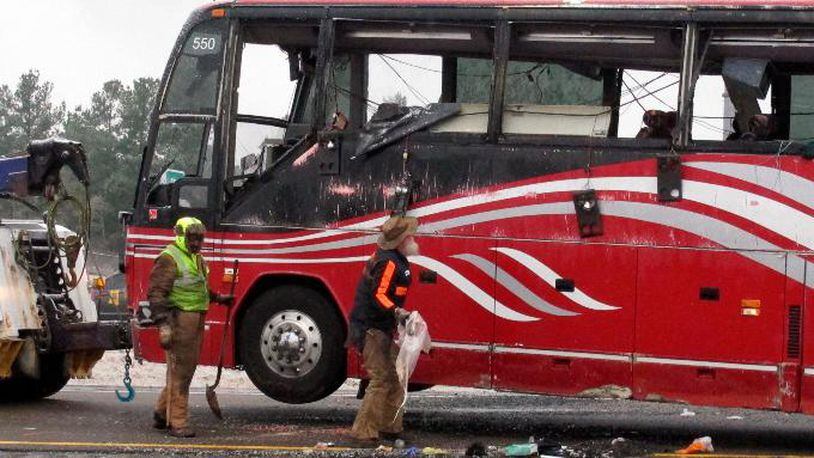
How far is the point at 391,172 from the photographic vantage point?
12242 mm

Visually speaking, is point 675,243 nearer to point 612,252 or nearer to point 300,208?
point 612,252

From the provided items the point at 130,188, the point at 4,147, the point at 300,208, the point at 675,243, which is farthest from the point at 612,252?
the point at 4,147

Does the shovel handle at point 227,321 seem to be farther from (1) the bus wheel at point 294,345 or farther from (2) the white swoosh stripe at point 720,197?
(2) the white swoosh stripe at point 720,197

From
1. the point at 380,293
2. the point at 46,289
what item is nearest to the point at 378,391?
the point at 380,293

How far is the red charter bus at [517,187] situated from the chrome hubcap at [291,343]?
20mm

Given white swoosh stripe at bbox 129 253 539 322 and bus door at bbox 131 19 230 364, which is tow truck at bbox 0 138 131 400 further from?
white swoosh stripe at bbox 129 253 539 322

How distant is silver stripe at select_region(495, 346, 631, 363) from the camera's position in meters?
11.6

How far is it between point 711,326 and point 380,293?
255 cm

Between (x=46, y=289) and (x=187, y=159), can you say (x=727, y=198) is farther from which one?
(x=46, y=289)

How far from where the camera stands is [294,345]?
1263 cm

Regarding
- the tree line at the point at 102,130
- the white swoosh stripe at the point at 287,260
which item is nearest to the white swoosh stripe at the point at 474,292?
the white swoosh stripe at the point at 287,260

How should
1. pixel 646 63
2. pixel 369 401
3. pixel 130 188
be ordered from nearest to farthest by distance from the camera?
1. pixel 369 401
2. pixel 646 63
3. pixel 130 188

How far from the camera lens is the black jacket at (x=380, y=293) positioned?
438 inches

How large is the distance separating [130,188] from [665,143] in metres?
39.0
